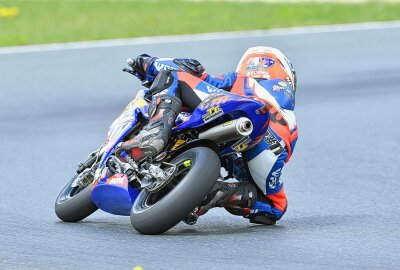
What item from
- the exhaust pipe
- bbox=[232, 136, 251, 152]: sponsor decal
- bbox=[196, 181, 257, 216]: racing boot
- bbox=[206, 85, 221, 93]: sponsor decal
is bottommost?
bbox=[196, 181, 257, 216]: racing boot

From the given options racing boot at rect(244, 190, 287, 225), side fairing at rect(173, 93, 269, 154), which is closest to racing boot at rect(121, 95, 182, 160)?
side fairing at rect(173, 93, 269, 154)

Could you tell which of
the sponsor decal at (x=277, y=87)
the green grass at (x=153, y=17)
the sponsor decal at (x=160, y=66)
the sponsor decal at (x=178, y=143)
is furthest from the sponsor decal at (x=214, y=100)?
the green grass at (x=153, y=17)

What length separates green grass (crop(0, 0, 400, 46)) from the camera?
53.6 feet

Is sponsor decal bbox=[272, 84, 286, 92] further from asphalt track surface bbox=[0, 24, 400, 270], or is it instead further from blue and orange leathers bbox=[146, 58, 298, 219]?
asphalt track surface bbox=[0, 24, 400, 270]

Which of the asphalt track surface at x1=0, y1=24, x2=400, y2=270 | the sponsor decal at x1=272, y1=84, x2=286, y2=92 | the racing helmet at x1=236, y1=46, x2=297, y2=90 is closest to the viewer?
the asphalt track surface at x1=0, y1=24, x2=400, y2=270

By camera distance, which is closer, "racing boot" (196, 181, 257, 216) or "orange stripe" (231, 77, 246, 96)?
"racing boot" (196, 181, 257, 216)

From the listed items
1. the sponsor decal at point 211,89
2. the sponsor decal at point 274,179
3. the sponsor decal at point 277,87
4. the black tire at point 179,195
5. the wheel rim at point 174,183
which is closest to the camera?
the black tire at point 179,195

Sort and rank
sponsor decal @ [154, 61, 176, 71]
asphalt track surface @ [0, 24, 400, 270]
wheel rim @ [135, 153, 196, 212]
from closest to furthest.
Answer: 1. asphalt track surface @ [0, 24, 400, 270]
2. wheel rim @ [135, 153, 196, 212]
3. sponsor decal @ [154, 61, 176, 71]

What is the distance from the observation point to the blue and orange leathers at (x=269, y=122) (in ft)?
21.5

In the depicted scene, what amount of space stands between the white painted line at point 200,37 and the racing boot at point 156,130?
874cm

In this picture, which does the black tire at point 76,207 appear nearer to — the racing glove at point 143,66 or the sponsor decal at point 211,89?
the racing glove at point 143,66

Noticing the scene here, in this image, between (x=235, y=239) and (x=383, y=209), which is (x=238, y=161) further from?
(x=383, y=209)

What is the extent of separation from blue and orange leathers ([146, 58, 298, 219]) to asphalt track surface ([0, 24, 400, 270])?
0.21m

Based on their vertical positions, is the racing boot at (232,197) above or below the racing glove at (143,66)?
below
